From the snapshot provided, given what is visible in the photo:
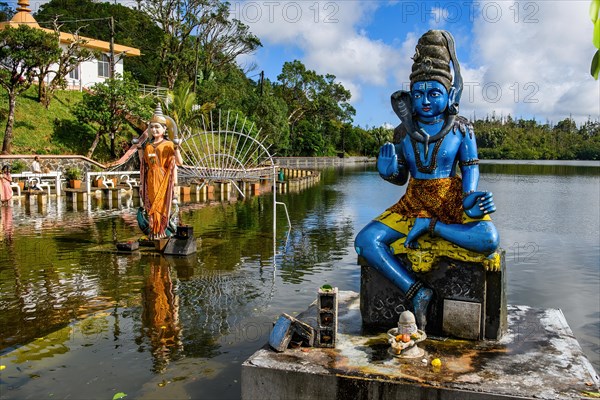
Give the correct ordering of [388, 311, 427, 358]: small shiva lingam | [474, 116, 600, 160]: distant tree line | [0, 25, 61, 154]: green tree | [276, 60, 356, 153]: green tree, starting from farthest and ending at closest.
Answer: [474, 116, 600, 160]: distant tree line
[276, 60, 356, 153]: green tree
[0, 25, 61, 154]: green tree
[388, 311, 427, 358]: small shiva lingam

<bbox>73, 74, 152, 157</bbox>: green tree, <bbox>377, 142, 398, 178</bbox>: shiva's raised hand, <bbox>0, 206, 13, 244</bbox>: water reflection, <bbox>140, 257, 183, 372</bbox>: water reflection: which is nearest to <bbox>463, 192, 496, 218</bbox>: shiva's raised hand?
<bbox>377, 142, 398, 178</bbox>: shiva's raised hand

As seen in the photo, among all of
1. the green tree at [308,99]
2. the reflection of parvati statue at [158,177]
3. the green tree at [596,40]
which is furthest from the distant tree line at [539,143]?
the green tree at [596,40]

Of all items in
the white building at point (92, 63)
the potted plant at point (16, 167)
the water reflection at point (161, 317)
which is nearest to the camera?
the water reflection at point (161, 317)

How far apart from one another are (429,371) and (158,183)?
7.79 m

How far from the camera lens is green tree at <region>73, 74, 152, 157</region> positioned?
2673cm

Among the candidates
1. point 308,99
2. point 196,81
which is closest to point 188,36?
point 196,81

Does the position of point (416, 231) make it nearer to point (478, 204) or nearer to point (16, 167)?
point (478, 204)

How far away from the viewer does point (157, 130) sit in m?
10.9

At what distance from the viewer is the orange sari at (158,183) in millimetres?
10914

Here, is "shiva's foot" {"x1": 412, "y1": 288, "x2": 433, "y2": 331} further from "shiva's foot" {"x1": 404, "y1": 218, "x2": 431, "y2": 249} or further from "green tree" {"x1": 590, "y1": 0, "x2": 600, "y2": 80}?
"green tree" {"x1": 590, "y1": 0, "x2": 600, "y2": 80}

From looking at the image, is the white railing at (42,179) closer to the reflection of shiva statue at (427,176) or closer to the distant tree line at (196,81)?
the distant tree line at (196,81)

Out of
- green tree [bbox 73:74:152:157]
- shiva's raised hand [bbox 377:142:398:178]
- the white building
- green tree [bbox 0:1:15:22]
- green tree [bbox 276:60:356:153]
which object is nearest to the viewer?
shiva's raised hand [bbox 377:142:398:178]

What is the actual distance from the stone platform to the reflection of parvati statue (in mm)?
6700

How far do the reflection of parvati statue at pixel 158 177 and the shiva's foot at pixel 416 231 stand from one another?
21.4 ft
